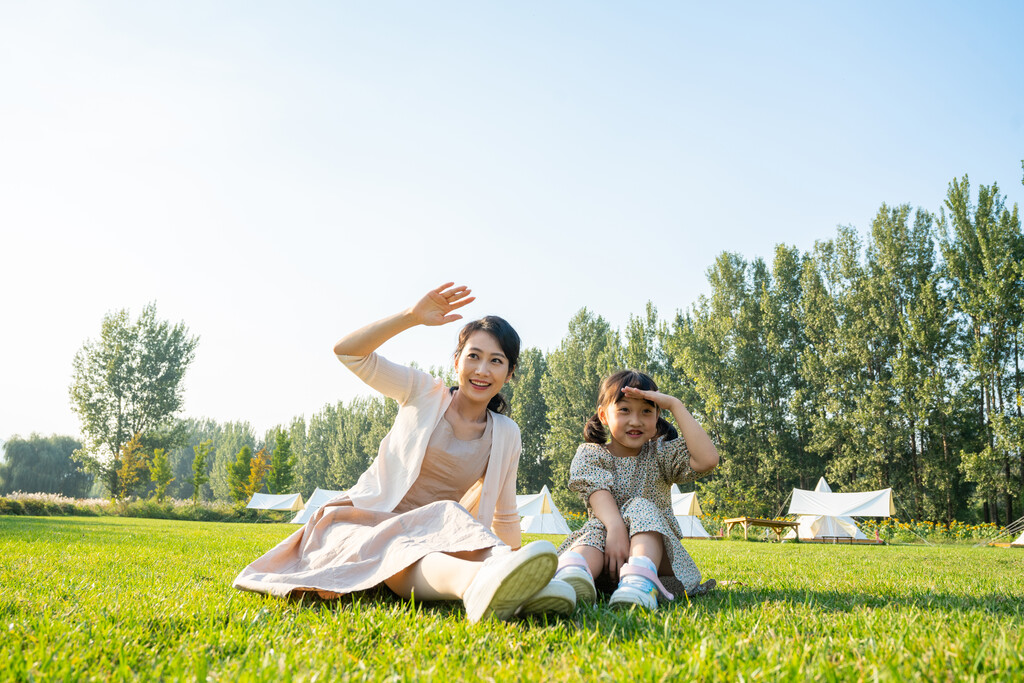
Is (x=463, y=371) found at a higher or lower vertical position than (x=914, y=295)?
lower

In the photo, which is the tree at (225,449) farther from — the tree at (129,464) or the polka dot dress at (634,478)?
the polka dot dress at (634,478)

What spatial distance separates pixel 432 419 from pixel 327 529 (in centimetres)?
57

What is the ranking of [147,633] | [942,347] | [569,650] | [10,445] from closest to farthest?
[569,650]
[147,633]
[942,347]
[10,445]

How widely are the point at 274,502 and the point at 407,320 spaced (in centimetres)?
2764

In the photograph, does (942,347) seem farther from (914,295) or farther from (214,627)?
(214,627)

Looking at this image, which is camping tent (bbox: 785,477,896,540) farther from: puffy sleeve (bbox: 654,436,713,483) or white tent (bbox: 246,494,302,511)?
white tent (bbox: 246,494,302,511)

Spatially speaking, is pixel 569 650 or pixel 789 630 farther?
pixel 789 630

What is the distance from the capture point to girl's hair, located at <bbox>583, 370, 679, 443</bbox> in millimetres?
2695

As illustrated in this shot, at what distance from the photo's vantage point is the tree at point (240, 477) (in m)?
32.8

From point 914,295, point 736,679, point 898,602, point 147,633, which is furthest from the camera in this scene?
point 914,295

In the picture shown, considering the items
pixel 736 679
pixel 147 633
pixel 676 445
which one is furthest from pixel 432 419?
pixel 736 679

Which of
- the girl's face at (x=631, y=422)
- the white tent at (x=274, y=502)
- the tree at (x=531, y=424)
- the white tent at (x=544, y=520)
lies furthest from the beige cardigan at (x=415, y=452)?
the tree at (x=531, y=424)

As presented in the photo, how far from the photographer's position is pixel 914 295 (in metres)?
21.8

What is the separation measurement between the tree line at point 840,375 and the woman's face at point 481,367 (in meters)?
20.3
